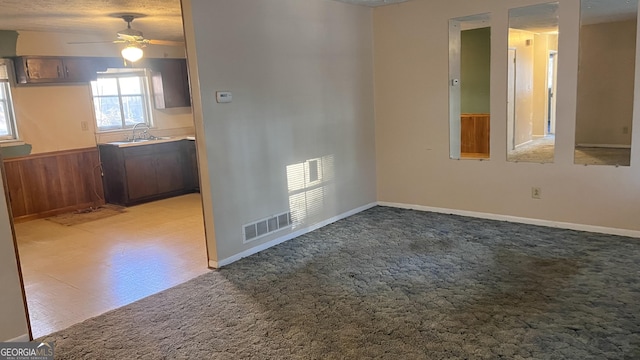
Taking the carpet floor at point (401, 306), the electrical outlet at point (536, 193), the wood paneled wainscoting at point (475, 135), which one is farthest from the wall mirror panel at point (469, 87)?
the carpet floor at point (401, 306)

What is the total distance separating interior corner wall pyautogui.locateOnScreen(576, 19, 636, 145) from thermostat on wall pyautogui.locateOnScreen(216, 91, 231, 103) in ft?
10.6

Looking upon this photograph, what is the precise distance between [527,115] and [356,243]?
7.23 ft

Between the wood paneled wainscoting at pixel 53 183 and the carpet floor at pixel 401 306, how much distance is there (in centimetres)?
367

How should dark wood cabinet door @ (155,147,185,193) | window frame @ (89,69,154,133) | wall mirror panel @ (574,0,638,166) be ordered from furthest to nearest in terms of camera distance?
dark wood cabinet door @ (155,147,185,193) < window frame @ (89,69,154,133) < wall mirror panel @ (574,0,638,166)

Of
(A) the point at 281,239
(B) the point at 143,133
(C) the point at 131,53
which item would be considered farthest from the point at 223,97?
(B) the point at 143,133

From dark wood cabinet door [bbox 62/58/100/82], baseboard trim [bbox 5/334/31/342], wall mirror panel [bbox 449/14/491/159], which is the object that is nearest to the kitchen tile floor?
baseboard trim [bbox 5/334/31/342]

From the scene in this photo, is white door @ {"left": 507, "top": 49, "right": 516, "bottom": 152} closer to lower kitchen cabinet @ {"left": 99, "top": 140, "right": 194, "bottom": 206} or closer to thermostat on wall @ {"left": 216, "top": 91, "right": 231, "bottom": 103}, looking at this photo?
thermostat on wall @ {"left": 216, "top": 91, "right": 231, "bottom": 103}

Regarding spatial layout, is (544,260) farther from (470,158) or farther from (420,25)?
(420,25)

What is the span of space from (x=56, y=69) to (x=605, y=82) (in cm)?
640

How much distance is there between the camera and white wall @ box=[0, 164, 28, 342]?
105 inches

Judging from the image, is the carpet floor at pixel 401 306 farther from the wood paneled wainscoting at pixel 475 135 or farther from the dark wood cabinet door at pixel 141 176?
the dark wood cabinet door at pixel 141 176

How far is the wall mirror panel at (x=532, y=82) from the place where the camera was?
4.39 m

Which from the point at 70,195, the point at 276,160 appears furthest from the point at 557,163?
the point at 70,195

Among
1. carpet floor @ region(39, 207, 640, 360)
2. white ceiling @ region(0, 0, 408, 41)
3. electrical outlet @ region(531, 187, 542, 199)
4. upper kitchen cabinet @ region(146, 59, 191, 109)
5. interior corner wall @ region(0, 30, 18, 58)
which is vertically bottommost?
carpet floor @ region(39, 207, 640, 360)
